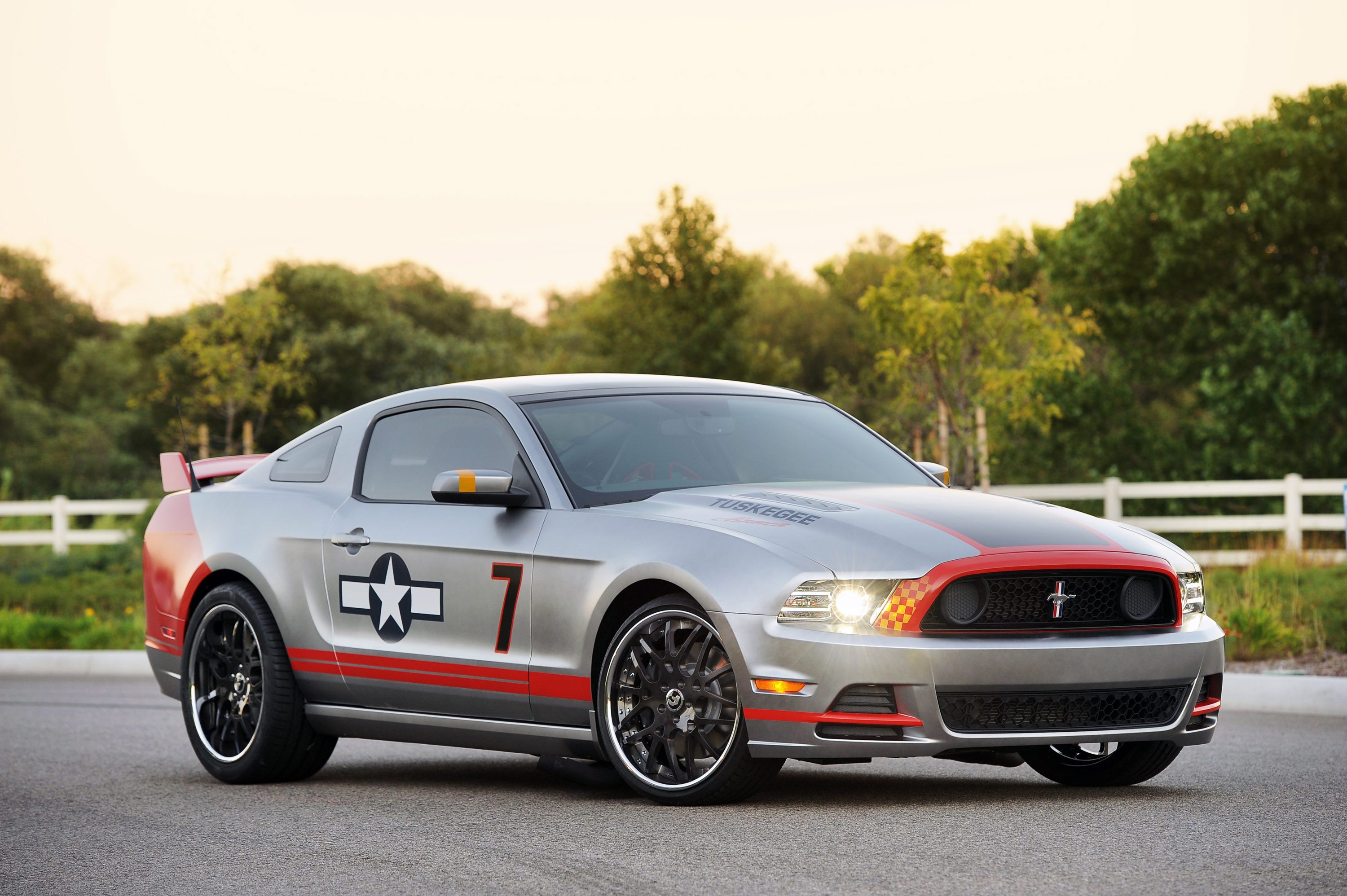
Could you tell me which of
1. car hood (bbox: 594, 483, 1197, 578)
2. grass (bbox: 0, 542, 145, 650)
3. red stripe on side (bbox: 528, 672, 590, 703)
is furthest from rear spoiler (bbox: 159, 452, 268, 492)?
grass (bbox: 0, 542, 145, 650)

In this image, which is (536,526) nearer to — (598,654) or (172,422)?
(598,654)

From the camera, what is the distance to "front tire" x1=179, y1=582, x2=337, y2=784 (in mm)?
7801

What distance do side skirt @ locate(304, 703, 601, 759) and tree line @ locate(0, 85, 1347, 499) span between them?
13.3 m

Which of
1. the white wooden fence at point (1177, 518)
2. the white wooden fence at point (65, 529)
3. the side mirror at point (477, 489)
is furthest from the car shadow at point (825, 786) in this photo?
the white wooden fence at point (65, 529)

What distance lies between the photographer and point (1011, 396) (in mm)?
20969

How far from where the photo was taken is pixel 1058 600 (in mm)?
6125

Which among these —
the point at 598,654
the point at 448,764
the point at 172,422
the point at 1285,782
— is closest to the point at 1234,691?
the point at 1285,782

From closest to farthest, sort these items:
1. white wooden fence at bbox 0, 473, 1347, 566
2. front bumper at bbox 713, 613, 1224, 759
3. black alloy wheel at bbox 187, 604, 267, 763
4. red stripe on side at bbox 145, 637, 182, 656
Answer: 1. front bumper at bbox 713, 613, 1224, 759
2. black alloy wheel at bbox 187, 604, 267, 763
3. red stripe on side at bbox 145, 637, 182, 656
4. white wooden fence at bbox 0, 473, 1347, 566

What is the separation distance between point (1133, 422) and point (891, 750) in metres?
31.8

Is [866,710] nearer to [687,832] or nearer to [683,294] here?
[687,832]

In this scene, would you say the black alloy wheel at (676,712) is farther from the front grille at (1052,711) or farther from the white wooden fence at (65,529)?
the white wooden fence at (65,529)

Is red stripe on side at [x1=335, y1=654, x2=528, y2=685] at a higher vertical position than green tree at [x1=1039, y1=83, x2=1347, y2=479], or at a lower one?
lower

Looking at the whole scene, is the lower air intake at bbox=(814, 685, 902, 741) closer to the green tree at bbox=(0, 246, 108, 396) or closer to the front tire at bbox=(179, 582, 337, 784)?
the front tire at bbox=(179, 582, 337, 784)

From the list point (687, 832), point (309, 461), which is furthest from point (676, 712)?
point (309, 461)
